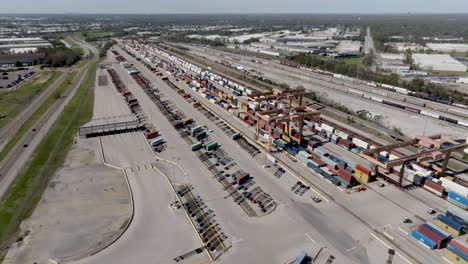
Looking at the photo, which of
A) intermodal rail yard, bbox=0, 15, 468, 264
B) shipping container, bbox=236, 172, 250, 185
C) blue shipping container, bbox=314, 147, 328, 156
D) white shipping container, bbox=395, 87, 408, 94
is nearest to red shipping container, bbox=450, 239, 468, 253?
intermodal rail yard, bbox=0, 15, 468, 264

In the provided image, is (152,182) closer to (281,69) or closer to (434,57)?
(281,69)

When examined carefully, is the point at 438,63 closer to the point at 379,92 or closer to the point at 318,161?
the point at 379,92

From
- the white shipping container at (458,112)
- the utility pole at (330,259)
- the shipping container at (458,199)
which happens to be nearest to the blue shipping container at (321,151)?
the shipping container at (458,199)

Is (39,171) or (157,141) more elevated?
(157,141)

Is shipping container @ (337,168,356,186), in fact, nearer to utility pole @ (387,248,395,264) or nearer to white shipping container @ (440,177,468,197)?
white shipping container @ (440,177,468,197)

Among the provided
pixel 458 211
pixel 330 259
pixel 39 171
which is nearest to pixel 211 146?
pixel 39 171

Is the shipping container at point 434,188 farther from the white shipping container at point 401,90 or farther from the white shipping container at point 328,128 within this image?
the white shipping container at point 401,90
